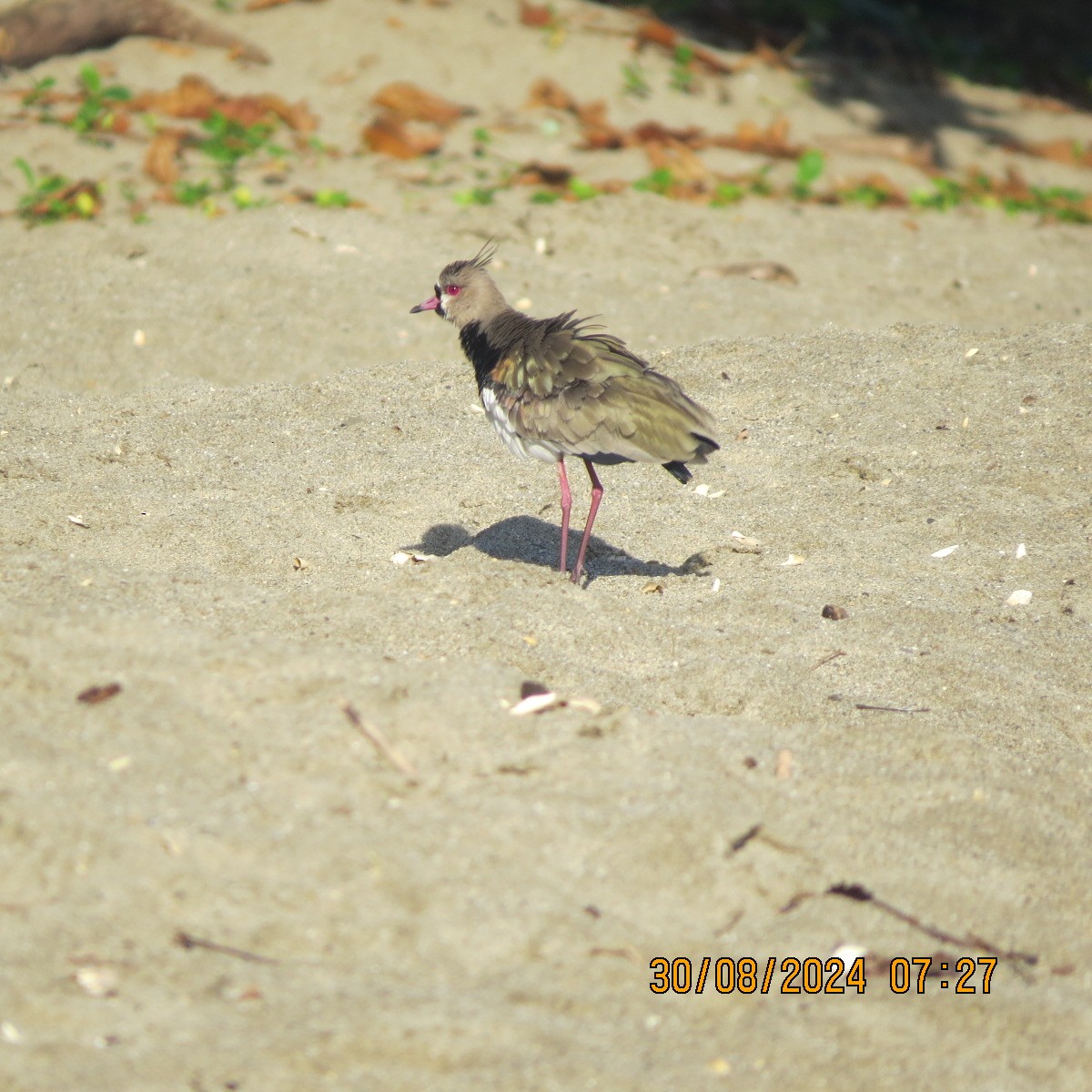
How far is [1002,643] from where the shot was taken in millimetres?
5055

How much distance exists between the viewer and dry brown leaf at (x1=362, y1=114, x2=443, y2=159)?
9773mm

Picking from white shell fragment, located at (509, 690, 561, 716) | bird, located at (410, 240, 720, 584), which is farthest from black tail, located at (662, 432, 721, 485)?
white shell fragment, located at (509, 690, 561, 716)

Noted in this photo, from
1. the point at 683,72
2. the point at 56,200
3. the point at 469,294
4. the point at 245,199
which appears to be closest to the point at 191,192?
the point at 245,199

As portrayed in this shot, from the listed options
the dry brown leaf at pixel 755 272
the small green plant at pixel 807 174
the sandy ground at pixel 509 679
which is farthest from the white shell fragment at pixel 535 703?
the small green plant at pixel 807 174

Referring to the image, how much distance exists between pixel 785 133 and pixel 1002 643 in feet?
22.9

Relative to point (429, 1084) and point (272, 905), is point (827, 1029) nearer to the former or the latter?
point (429, 1084)

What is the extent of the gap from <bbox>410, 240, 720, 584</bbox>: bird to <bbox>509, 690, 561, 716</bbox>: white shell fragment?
48.9 inches

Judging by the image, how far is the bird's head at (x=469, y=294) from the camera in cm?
591

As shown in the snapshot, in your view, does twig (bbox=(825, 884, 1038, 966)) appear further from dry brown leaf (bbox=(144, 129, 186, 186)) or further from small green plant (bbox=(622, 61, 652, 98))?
small green plant (bbox=(622, 61, 652, 98))

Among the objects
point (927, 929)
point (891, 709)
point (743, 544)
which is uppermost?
point (927, 929)

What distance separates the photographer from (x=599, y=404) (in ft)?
17.1

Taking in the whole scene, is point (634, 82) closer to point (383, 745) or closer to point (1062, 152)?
point (1062, 152)

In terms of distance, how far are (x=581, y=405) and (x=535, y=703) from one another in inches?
64.7

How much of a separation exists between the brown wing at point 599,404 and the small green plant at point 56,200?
4.53 m
